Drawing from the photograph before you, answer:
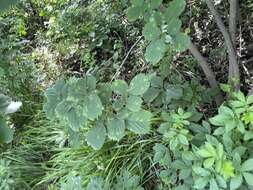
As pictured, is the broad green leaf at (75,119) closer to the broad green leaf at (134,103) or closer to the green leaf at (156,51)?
the broad green leaf at (134,103)

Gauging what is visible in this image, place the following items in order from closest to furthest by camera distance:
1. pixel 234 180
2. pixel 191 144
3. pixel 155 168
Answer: pixel 234 180 < pixel 191 144 < pixel 155 168

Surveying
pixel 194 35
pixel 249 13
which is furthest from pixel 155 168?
pixel 249 13

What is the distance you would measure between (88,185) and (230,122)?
671mm

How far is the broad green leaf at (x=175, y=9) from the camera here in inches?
45.9

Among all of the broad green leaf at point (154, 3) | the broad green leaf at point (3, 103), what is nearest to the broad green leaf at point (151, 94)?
the broad green leaf at point (154, 3)

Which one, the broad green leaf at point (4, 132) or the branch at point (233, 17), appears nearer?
the broad green leaf at point (4, 132)

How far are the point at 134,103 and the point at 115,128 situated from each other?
10cm

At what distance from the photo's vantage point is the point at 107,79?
2311 mm

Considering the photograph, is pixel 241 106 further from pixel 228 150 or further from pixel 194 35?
pixel 194 35

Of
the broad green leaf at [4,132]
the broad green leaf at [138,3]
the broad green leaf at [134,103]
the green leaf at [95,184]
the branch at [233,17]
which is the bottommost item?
the green leaf at [95,184]

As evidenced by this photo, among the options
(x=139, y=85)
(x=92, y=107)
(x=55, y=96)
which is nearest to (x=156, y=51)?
(x=139, y=85)

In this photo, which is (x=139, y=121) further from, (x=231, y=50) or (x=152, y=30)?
(x=231, y=50)

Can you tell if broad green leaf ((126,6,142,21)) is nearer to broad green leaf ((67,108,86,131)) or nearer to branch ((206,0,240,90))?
broad green leaf ((67,108,86,131))

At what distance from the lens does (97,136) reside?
1.35 meters
